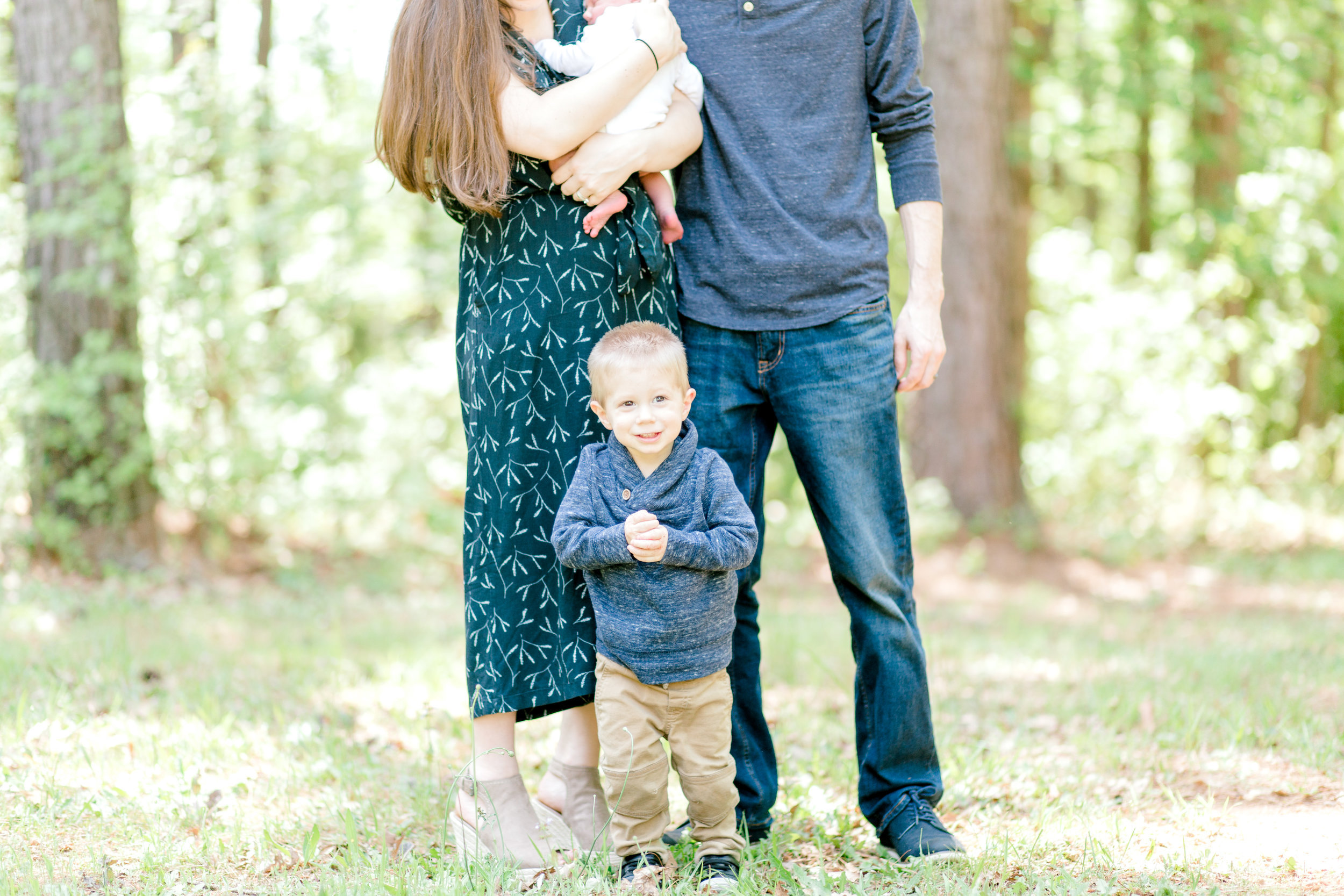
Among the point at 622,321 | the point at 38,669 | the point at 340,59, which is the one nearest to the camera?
the point at 622,321

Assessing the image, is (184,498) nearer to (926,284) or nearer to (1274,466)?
(926,284)

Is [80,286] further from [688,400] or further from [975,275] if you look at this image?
[975,275]

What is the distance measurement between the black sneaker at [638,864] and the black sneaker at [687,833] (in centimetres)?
11

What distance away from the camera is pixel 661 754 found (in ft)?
7.84

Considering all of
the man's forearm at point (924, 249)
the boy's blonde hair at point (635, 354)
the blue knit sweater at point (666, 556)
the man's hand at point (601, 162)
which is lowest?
the blue knit sweater at point (666, 556)

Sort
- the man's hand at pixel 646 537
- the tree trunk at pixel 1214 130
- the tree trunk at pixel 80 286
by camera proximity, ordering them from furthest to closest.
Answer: the tree trunk at pixel 1214 130, the tree trunk at pixel 80 286, the man's hand at pixel 646 537

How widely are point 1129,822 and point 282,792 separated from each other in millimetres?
2143

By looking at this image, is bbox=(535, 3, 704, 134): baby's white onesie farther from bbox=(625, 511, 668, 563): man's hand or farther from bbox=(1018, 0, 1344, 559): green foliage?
bbox=(1018, 0, 1344, 559): green foliage

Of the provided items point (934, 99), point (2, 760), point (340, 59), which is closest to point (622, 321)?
point (2, 760)

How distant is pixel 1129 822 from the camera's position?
2680 mm

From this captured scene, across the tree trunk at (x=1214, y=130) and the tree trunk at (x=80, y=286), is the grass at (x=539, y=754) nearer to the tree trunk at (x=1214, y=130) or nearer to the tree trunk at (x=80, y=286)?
the tree trunk at (x=80, y=286)

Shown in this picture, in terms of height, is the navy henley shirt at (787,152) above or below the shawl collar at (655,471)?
above

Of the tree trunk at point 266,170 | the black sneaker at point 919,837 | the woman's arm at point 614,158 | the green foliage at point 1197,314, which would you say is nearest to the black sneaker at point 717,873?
the black sneaker at point 919,837

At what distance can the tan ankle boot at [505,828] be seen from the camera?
247 cm
